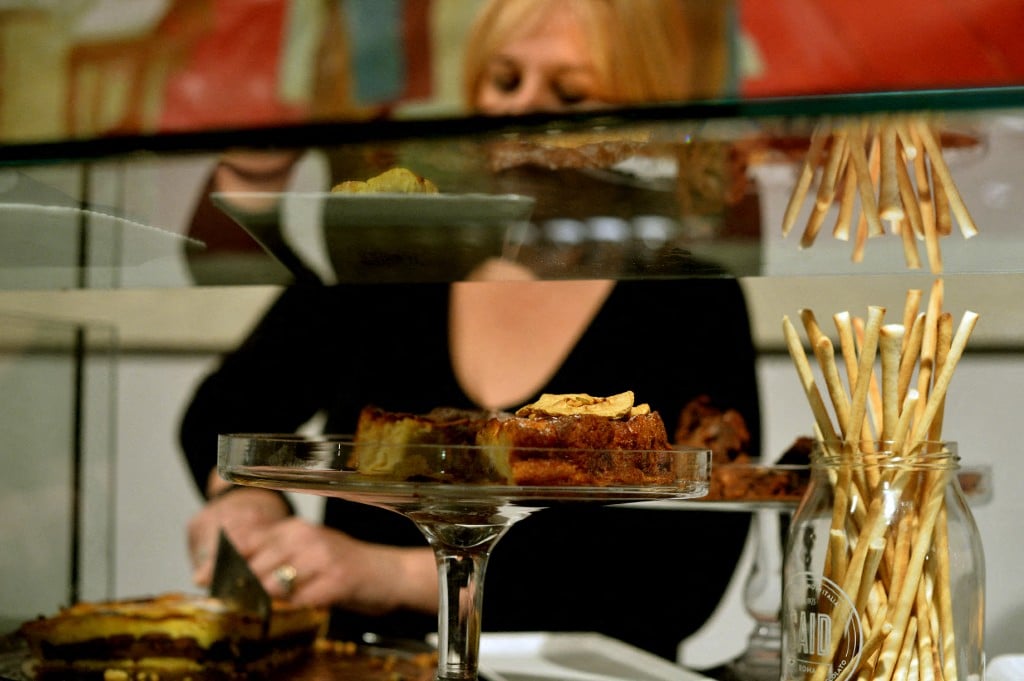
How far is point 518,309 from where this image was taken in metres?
1.36

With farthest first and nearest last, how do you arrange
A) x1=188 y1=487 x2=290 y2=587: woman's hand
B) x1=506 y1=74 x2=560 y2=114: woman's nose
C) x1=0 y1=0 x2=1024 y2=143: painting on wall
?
x1=0 y1=0 x2=1024 y2=143: painting on wall, x1=506 y1=74 x2=560 y2=114: woman's nose, x1=188 y1=487 x2=290 y2=587: woman's hand

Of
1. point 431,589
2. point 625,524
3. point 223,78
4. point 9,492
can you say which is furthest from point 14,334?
point 223,78

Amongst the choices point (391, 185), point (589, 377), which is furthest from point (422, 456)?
point (589, 377)

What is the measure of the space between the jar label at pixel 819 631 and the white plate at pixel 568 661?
0.10 meters

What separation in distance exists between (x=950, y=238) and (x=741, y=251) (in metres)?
0.10

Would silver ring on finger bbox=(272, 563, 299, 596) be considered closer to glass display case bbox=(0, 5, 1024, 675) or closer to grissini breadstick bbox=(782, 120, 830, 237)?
glass display case bbox=(0, 5, 1024, 675)

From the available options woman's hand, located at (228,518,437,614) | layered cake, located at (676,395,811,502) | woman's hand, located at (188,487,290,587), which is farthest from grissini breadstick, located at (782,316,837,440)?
woman's hand, located at (188,487,290,587)

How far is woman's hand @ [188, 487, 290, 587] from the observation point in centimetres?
110

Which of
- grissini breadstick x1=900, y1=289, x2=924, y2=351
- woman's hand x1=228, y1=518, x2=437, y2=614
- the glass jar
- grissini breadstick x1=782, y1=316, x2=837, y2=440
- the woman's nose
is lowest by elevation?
woman's hand x1=228, y1=518, x2=437, y2=614

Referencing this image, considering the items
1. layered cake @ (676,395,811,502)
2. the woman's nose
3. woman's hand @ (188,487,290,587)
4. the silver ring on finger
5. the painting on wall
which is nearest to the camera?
layered cake @ (676,395,811,502)

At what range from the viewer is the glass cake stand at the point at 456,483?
15.8 inches

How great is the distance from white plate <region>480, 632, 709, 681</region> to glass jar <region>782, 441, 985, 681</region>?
116 mm

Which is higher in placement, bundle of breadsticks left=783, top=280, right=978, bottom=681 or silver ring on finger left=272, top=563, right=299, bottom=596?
bundle of breadsticks left=783, top=280, right=978, bottom=681

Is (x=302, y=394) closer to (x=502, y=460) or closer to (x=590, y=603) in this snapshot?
(x=590, y=603)
